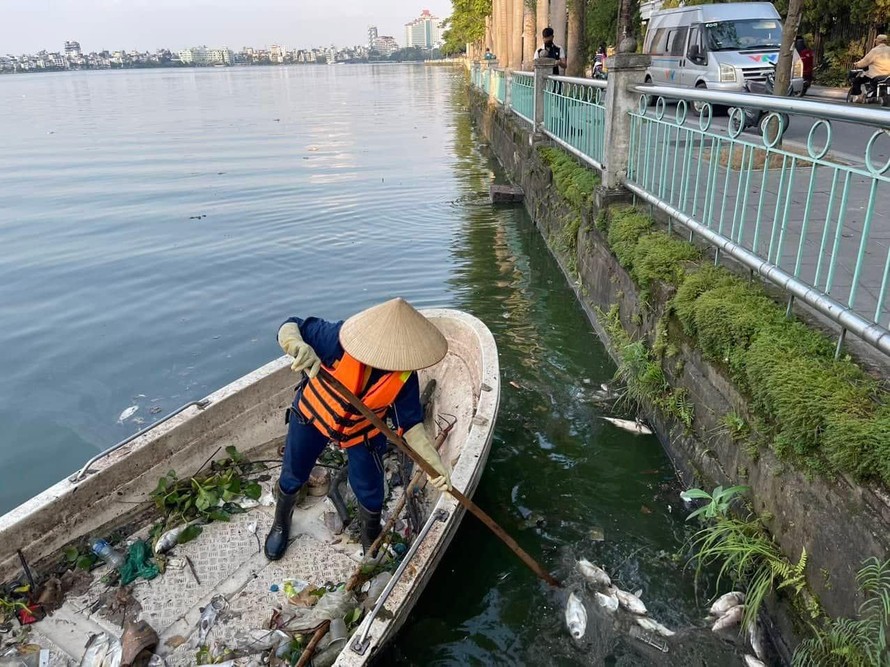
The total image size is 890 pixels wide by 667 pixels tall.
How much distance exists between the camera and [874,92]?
15062 mm

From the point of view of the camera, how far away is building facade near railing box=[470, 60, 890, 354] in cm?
345

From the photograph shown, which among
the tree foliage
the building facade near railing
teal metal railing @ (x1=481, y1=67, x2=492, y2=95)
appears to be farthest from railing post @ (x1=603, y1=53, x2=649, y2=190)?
the tree foliage

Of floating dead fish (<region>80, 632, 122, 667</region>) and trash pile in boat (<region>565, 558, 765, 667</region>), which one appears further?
trash pile in boat (<region>565, 558, 765, 667</region>)

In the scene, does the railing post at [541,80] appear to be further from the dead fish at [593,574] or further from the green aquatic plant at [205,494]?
the dead fish at [593,574]

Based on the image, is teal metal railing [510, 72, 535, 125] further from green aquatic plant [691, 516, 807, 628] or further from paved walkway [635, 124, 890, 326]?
green aquatic plant [691, 516, 807, 628]

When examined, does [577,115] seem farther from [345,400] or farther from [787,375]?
[345,400]

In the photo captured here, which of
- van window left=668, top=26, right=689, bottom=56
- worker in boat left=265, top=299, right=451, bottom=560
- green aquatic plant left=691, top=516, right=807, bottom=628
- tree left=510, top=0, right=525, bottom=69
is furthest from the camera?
tree left=510, top=0, right=525, bottom=69

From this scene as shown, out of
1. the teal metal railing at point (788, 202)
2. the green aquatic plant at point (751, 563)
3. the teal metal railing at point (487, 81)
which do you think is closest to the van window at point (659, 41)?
the teal metal railing at point (487, 81)

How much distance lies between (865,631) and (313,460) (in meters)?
2.80

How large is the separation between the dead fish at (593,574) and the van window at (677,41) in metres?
13.3

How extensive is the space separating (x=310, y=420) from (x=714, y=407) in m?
2.51

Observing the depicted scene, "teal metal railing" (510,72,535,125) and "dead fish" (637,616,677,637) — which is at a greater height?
"teal metal railing" (510,72,535,125)

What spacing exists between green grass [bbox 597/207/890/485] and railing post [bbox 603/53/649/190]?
217cm

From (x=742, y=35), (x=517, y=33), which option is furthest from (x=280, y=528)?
(x=517, y=33)
